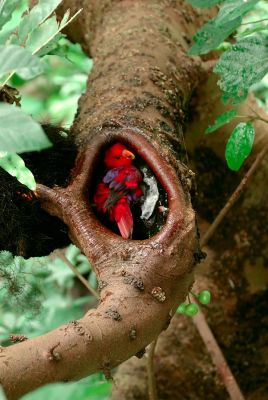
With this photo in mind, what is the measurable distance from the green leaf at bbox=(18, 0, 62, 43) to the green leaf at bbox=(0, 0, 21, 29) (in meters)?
0.19

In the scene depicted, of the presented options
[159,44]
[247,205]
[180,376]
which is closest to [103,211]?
[159,44]

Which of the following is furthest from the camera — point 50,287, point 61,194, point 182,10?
point 50,287

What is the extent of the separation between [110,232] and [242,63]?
440mm

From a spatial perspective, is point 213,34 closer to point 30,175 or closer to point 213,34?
point 213,34

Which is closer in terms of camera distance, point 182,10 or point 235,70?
point 235,70

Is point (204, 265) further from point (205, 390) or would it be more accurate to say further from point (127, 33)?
point (127, 33)

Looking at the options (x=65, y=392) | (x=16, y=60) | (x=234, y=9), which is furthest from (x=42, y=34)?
(x=65, y=392)

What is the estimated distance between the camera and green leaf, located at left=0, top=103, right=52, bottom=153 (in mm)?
712

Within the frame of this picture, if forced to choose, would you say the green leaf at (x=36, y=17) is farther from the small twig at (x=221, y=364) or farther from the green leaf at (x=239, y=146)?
the small twig at (x=221, y=364)

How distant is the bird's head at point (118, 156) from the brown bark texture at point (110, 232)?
0.01 meters

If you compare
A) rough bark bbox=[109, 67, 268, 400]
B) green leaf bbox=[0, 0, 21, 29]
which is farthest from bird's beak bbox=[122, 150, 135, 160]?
rough bark bbox=[109, 67, 268, 400]

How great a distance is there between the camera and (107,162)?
4.66 ft

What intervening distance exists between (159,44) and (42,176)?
0.54 metres

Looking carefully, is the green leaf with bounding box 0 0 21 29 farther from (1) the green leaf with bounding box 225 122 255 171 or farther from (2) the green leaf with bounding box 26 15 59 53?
(1) the green leaf with bounding box 225 122 255 171
